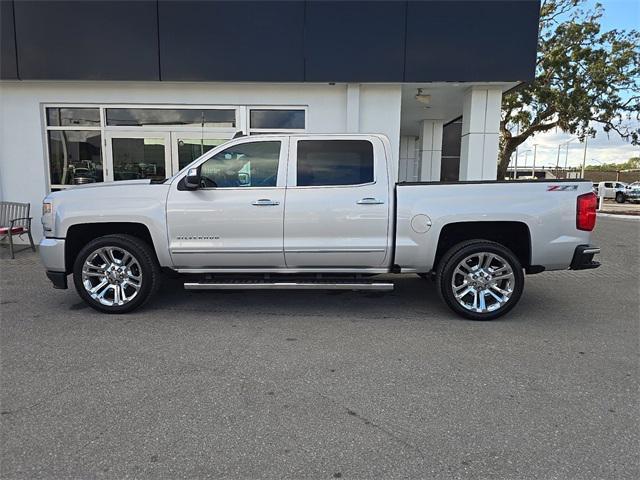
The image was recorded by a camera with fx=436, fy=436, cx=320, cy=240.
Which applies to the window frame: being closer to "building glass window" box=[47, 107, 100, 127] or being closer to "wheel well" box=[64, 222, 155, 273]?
"wheel well" box=[64, 222, 155, 273]

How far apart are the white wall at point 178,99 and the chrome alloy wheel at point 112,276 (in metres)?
5.12

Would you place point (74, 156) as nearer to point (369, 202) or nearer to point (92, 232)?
point (92, 232)

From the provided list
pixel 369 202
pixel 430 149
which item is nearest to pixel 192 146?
pixel 369 202

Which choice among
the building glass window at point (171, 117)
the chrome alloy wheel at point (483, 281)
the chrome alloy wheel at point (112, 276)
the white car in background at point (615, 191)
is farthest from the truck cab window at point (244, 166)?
the white car in background at point (615, 191)

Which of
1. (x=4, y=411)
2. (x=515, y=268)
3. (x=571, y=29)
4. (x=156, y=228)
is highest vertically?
(x=571, y=29)

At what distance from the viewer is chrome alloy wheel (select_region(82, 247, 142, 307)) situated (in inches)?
195

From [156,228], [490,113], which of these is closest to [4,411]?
[156,228]

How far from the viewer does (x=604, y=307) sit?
5.55 meters

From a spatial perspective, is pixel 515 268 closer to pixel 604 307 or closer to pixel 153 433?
pixel 604 307

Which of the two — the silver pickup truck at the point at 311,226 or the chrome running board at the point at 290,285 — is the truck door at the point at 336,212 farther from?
the chrome running board at the point at 290,285

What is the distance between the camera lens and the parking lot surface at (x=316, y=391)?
254 centimetres

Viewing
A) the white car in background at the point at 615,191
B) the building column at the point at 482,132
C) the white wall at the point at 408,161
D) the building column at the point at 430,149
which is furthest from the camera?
the white car in background at the point at 615,191

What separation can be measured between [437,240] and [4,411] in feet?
13.5

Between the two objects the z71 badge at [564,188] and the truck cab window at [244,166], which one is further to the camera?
the truck cab window at [244,166]
